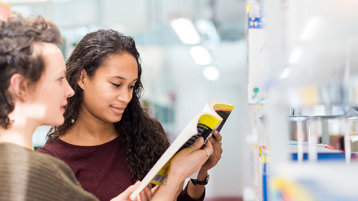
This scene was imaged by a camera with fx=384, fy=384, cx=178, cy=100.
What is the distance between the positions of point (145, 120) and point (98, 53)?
0.40 meters

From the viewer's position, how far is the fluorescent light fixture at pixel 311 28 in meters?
0.69

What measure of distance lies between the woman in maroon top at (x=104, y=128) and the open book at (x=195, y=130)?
19cm

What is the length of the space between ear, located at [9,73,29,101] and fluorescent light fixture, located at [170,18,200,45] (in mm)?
2867

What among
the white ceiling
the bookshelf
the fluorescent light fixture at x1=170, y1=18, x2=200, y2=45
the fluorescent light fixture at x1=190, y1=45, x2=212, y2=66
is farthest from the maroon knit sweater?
the white ceiling

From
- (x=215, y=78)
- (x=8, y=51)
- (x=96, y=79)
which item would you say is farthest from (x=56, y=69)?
(x=215, y=78)

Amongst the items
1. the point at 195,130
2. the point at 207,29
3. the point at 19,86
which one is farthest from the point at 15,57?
the point at 207,29

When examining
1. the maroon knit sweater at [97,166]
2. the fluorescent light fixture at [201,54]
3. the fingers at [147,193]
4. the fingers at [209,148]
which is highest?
the fluorescent light fixture at [201,54]

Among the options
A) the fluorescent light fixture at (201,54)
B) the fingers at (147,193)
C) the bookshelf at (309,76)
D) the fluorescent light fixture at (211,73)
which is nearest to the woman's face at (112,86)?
the fingers at (147,193)

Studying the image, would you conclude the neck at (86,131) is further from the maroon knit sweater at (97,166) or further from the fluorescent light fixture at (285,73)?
the fluorescent light fixture at (285,73)

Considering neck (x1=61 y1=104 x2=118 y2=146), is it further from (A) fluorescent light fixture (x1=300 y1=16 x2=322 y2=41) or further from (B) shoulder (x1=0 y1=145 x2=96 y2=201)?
(A) fluorescent light fixture (x1=300 y1=16 x2=322 y2=41)

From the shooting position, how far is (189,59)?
882cm

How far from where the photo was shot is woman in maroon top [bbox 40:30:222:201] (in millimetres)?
1449

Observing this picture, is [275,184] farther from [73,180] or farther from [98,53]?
[98,53]

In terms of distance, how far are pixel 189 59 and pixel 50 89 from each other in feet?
25.8
